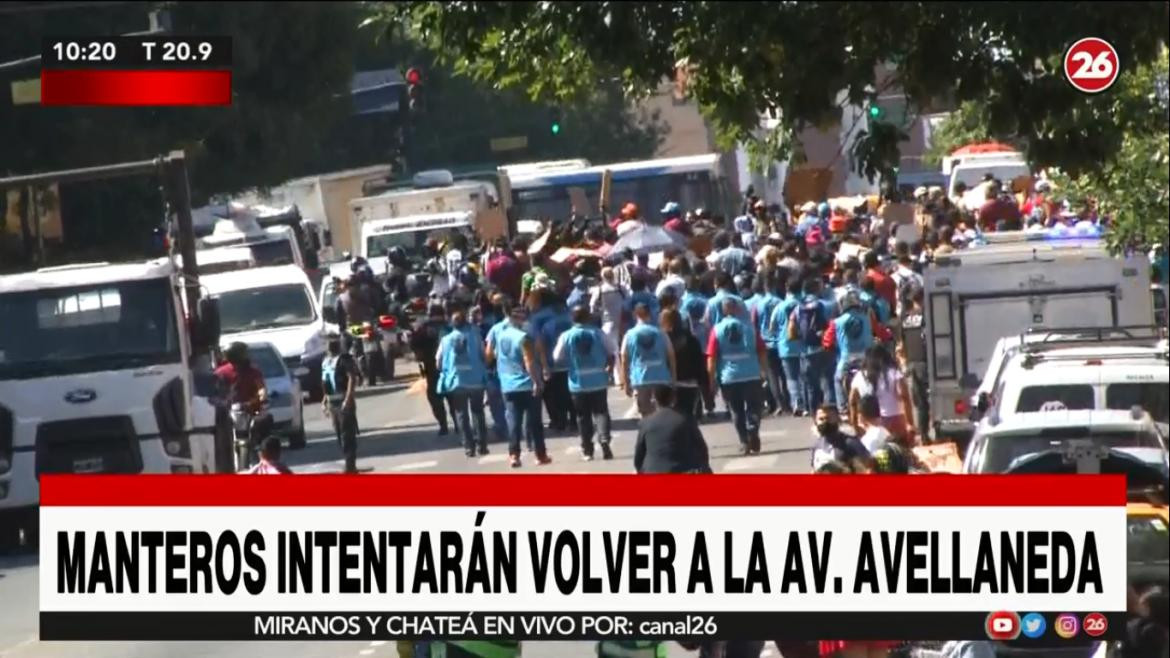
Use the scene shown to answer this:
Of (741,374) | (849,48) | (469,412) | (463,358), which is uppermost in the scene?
(849,48)

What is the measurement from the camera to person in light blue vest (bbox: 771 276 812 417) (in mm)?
27516

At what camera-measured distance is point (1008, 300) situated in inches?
994

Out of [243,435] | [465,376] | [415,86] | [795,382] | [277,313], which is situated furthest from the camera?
[277,313]

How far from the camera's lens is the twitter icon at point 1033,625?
9.44 meters

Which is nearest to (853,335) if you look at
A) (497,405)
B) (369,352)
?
(497,405)

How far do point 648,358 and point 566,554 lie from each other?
50.5 ft

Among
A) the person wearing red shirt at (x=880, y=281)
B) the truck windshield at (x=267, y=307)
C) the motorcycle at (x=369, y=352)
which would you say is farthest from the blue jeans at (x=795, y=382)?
the motorcycle at (x=369, y=352)

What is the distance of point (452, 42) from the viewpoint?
12.9 meters

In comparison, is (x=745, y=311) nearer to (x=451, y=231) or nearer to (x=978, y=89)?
(x=978, y=89)

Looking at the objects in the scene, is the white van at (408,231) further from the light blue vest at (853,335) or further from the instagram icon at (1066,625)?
the instagram icon at (1066,625)

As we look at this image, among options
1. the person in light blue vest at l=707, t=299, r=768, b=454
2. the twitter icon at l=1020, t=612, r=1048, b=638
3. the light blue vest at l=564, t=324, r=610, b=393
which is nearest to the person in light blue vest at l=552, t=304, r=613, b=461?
the light blue vest at l=564, t=324, r=610, b=393

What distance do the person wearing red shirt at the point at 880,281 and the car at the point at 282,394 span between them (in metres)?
7.01

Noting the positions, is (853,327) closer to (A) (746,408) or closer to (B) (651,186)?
(A) (746,408)

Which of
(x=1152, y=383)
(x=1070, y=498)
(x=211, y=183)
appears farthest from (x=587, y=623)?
(x=211, y=183)
